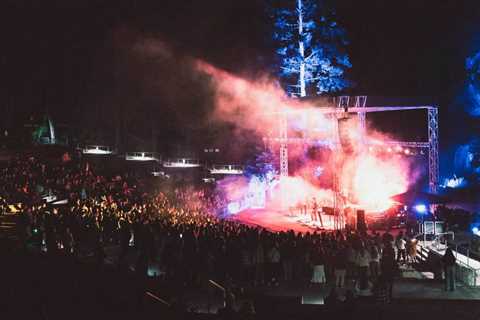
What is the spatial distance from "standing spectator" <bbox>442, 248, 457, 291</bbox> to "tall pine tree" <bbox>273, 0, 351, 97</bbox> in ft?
64.8

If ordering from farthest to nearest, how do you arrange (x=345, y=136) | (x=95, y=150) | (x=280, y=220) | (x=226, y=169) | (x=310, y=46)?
(x=226, y=169), (x=310, y=46), (x=95, y=150), (x=280, y=220), (x=345, y=136)

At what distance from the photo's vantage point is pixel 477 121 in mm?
23453

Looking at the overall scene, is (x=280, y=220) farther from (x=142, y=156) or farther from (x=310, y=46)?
(x=310, y=46)

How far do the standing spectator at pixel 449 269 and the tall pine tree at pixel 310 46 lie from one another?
19743mm

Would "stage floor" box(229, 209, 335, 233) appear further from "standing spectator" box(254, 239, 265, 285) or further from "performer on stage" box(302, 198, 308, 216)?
"standing spectator" box(254, 239, 265, 285)

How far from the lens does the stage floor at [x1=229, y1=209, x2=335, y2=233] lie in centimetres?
2067

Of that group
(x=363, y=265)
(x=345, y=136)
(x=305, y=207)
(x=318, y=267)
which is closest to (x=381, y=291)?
(x=363, y=265)

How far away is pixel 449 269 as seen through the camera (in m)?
11.3

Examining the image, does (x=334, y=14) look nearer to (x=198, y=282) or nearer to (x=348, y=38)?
(x=348, y=38)

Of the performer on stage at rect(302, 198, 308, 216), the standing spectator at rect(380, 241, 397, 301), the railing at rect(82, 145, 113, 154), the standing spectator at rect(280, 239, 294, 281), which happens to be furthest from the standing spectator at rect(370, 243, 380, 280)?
the railing at rect(82, 145, 113, 154)

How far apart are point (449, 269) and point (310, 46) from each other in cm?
2167

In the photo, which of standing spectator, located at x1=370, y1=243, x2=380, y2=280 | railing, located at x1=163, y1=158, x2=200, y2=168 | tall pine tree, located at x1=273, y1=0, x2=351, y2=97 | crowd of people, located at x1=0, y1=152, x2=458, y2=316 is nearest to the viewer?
crowd of people, located at x1=0, y1=152, x2=458, y2=316

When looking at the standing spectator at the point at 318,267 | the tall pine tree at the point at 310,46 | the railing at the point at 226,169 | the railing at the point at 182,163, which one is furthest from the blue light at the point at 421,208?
the railing at the point at 182,163

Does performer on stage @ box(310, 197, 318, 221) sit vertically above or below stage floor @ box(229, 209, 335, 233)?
above
